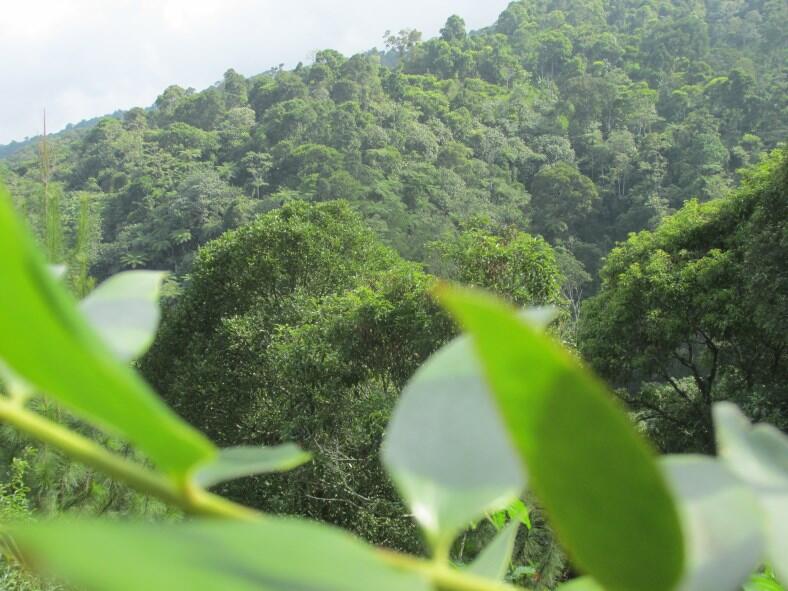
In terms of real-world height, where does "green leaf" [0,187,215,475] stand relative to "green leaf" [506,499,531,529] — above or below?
above

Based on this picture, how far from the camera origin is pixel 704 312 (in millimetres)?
5688

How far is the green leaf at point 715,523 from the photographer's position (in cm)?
9

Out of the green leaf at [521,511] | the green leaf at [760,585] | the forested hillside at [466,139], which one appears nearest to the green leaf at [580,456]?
the green leaf at [521,511]

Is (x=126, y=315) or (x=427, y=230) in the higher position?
(x=126, y=315)

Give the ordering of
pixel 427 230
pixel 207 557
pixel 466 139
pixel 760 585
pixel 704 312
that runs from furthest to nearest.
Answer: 1. pixel 466 139
2. pixel 427 230
3. pixel 704 312
4. pixel 760 585
5. pixel 207 557

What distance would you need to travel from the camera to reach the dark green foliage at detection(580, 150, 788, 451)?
515 centimetres

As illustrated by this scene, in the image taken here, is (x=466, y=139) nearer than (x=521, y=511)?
No

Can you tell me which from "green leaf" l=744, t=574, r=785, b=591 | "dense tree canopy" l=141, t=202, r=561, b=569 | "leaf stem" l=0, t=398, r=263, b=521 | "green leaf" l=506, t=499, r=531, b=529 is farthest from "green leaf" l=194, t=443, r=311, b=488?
"dense tree canopy" l=141, t=202, r=561, b=569

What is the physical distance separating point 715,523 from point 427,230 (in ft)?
46.1

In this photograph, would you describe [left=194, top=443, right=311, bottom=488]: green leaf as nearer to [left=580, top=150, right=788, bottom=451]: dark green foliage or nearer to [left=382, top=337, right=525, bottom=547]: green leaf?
[left=382, top=337, right=525, bottom=547]: green leaf

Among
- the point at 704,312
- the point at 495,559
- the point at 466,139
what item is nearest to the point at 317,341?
the point at 704,312

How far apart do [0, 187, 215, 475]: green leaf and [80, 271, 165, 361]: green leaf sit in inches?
1.3

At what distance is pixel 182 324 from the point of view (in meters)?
7.38

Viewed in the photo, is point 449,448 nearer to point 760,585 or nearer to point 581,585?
point 581,585
